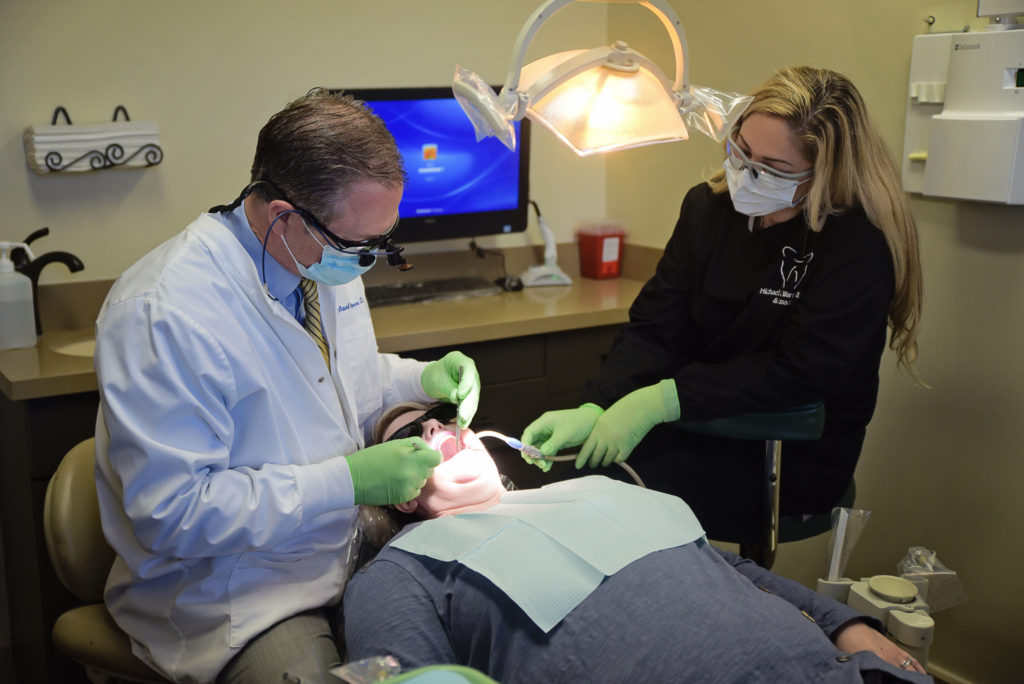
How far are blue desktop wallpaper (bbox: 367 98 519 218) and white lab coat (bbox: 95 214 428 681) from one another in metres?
1.24

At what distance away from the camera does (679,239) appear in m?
2.14

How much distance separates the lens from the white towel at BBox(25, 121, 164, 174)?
2.32 metres

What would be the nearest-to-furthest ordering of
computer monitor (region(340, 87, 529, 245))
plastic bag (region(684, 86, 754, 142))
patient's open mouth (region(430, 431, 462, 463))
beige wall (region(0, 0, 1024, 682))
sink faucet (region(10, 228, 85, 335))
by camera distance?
plastic bag (region(684, 86, 754, 142)) < patient's open mouth (region(430, 431, 462, 463)) < beige wall (region(0, 0, 1024, 682)) < sink faucet (region(10, 228, 85, 335)) < computer monitor (region(340, 87, 529, 245))

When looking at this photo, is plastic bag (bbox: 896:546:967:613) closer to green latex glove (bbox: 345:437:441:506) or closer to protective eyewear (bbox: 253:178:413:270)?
green latex glove (bbox: 345:437:441:506)

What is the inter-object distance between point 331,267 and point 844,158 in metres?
1.03

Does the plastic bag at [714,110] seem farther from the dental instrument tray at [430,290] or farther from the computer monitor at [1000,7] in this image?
the dental instrument tray at [430,290]

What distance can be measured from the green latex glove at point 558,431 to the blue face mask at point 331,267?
0.52 metres

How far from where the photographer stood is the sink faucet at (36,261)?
2.29 m

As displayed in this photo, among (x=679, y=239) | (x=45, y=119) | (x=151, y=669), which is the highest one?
(x=45, y=119)

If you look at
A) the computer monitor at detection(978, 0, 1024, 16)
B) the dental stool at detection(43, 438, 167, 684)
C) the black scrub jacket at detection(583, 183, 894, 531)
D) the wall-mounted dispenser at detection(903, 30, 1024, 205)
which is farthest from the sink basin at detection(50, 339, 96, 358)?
the computer monitor at detection(978, 0, 1024, 16)

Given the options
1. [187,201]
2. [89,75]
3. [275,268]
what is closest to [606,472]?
[275,268]

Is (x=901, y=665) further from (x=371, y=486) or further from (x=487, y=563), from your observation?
(x=371, y=486)

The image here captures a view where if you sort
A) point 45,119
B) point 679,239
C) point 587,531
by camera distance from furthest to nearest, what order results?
1. point 45,119
2. point 679,239
3. point 587,531

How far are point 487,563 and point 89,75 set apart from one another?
1.80m
